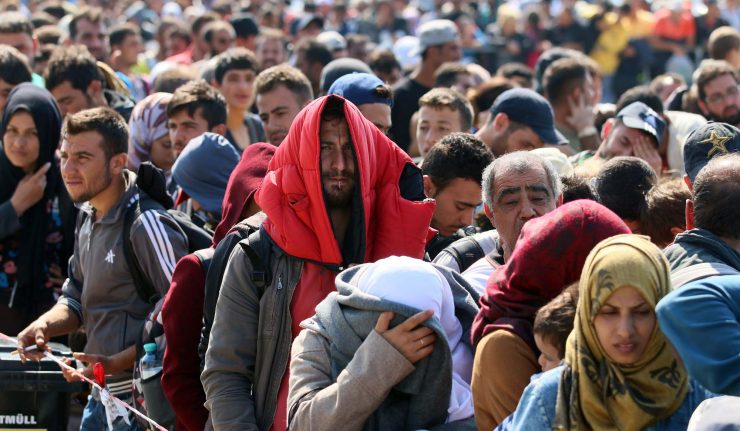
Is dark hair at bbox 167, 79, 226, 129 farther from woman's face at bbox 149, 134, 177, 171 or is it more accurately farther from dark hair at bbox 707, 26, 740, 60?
dark hair at bbox 707, 26, 740, 60

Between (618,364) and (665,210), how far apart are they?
1817 mm

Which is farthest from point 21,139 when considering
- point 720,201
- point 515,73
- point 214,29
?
point 214,29

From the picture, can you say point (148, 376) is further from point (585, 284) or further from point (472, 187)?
point (585, 284)

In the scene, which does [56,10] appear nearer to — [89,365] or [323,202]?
[89,365]

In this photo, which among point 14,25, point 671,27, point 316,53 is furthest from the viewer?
point 671,27

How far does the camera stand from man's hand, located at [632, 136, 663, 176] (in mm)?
6887

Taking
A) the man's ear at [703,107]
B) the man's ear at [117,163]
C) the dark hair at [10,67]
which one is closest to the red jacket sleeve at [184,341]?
the man's ear at [117,163]

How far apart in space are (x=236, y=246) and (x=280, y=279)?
220 millimetres

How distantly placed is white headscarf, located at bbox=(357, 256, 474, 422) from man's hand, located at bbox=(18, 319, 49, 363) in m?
2.57

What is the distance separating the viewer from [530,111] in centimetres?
725

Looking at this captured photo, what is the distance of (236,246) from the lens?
443 cm

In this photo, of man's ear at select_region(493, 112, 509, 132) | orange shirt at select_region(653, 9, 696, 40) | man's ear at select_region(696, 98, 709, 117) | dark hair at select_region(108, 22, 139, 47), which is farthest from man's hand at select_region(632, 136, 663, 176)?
orange shirt at select_region(653, 9, 696, 40)

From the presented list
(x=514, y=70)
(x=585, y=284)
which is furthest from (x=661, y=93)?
(x=585, y=284)

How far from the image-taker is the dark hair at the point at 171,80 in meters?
9.62
